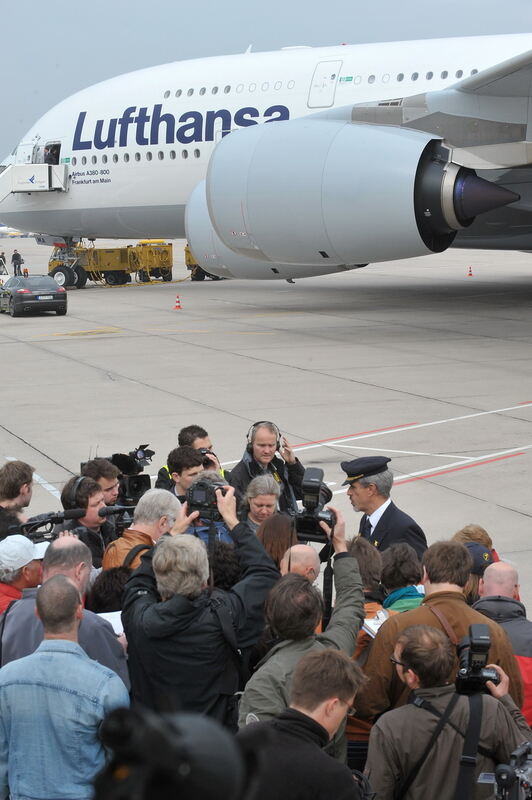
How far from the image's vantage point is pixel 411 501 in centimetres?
1034

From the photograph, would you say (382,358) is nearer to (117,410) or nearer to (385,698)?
(117,410)

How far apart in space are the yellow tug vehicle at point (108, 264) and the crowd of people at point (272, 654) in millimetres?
29177

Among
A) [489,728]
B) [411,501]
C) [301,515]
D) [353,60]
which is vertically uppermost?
[353,60]

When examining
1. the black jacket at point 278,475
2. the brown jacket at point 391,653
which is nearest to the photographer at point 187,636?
the brown jacket at point 391,653

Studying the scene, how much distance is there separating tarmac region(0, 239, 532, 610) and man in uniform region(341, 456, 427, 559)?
1.15 metres

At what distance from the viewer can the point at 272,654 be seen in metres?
4.20

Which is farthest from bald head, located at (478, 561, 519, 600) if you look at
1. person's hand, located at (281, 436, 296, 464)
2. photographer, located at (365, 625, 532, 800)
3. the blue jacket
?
person's hand, located at (281, 436, 296, 464)

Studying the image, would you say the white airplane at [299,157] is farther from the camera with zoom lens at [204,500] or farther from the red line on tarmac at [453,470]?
the camera with zoom lens at [204,500]

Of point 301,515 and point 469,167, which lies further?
point 469,167

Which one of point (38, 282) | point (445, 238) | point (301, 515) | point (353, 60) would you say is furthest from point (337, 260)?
point (301, 515)

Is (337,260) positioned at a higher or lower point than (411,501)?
higher

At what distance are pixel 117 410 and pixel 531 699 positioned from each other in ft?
34.2

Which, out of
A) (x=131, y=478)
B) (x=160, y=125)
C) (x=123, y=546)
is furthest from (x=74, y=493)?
(x=160, y=125)

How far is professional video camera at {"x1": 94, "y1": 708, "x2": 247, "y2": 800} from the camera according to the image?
3.92ft
